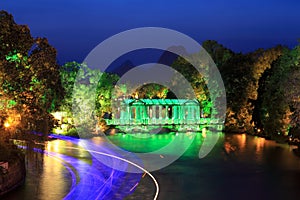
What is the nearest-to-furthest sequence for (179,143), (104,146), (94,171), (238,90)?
(94,171), (104,146), (179,143), (238,90)

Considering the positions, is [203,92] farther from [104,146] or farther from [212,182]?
[212,182]

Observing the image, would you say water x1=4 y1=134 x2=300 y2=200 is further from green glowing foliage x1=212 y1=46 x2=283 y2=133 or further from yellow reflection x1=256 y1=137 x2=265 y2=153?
green glowing foliage x1=212 y1=46 x2=283 y2=133

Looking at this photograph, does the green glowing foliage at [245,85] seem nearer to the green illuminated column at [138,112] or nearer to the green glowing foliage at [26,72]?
the green illuminated column at [138,112]

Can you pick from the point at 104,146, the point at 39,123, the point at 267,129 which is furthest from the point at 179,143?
the point at 39,123

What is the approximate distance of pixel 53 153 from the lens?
21953mm

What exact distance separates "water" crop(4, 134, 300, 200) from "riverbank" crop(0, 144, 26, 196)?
270 millimetres

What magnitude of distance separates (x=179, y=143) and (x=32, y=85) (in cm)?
1346

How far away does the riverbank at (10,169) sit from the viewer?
46.0 feet

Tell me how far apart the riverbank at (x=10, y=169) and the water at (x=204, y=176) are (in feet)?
0.89

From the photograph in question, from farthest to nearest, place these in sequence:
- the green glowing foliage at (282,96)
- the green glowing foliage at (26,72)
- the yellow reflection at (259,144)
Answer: the yellow reflection at (259,144) < the green glowing foliage at (282,96) < the green glowing foliage at (26,72)

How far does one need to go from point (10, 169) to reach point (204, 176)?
7025mm

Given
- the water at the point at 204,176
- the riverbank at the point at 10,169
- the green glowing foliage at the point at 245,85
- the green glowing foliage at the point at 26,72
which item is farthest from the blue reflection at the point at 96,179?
the green glowing foliage at the point at 245,85

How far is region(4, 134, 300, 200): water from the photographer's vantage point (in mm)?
14219

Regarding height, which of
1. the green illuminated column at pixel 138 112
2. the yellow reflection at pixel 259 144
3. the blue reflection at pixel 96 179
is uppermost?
the green illuminated column at pixel 138 112
